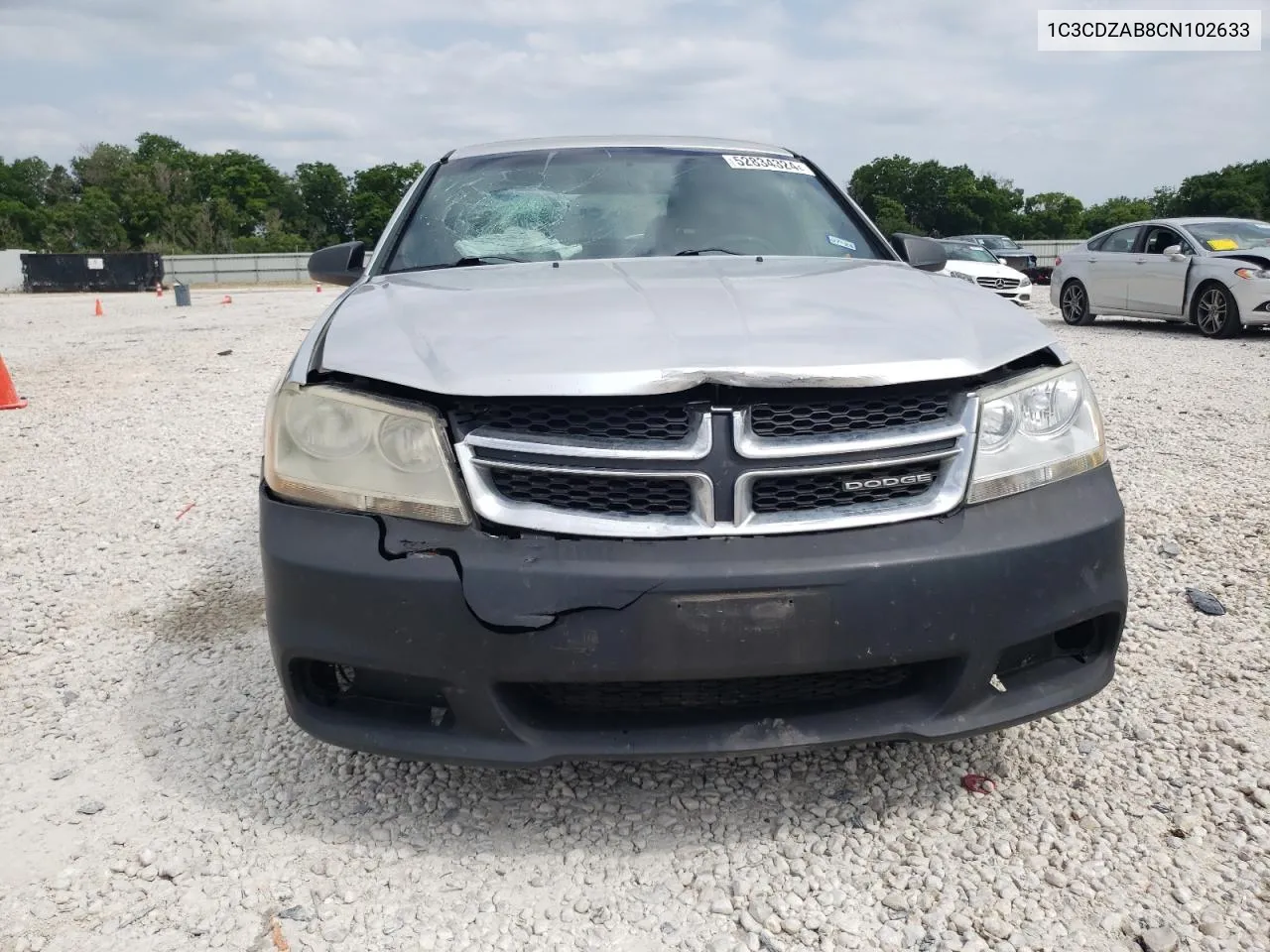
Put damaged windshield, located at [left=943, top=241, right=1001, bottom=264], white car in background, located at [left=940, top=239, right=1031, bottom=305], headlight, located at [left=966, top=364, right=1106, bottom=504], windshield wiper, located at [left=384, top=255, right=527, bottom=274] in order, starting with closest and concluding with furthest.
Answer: headlight, located at [left=966, top=364, right=1106, bottom=504] → windshield wiper, located at [left=384, top=255, right=527, bottom=274] → white car in background, located at [left=940, top=239, right=1031, bottom=305] → damaged windshield, located at [left=943, top=241, right=1001, bottom=264]

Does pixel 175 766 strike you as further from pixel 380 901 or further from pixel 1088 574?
pixel 1088 574

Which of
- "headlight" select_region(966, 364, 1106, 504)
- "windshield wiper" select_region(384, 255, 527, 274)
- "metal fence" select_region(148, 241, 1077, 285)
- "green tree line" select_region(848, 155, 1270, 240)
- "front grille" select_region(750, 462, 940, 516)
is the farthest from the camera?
"green tree line" select_region(848, 155, 1270, 240)

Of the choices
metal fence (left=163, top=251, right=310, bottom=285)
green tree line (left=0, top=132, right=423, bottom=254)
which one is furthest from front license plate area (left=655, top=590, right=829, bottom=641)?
green tree line (left=0, top=132, right=423, bottom=254)

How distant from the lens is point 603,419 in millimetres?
1898

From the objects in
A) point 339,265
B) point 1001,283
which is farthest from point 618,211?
point 1001,283

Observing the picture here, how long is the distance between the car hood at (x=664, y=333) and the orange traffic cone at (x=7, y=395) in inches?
267

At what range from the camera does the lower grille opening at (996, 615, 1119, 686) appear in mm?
2066

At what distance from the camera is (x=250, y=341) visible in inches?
539

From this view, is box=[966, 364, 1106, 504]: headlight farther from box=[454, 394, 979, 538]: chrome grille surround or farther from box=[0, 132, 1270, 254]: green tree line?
box=[0, 132, 1270, 254]: green tree line

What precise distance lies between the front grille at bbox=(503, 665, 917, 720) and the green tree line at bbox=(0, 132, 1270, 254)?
5431 cm

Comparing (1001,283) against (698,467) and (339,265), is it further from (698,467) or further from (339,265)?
(698,467)

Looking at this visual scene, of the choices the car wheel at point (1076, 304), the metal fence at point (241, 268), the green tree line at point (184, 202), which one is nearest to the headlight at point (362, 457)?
the car wheel at point (1076, 304)

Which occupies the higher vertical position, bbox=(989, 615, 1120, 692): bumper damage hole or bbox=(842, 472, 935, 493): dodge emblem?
bbox=(842, 472, 935, 493): dodge emblem

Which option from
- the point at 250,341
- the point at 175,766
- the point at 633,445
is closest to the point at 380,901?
the point at 175,766
